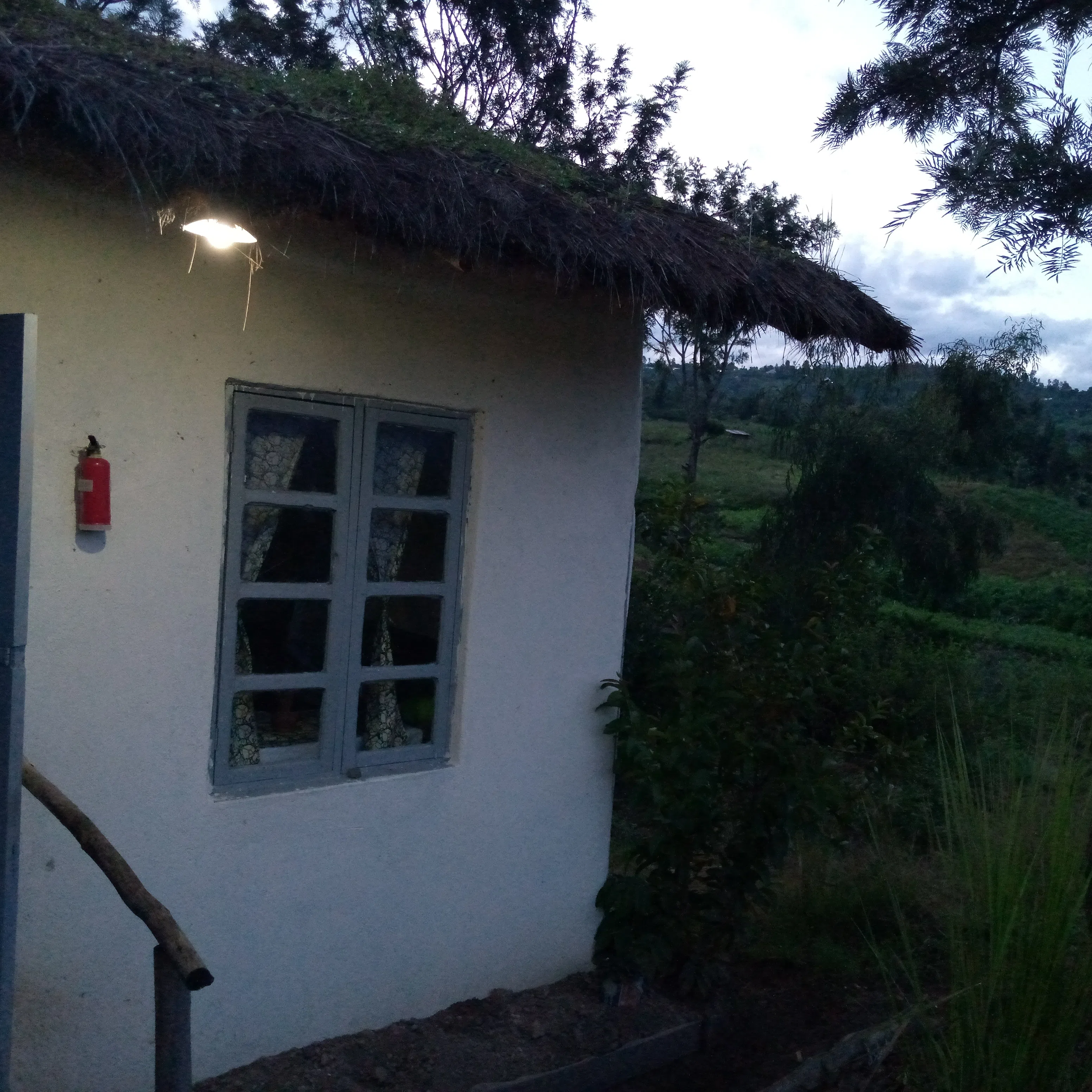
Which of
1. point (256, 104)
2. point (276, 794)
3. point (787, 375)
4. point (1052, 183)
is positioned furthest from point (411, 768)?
point (787, 375)

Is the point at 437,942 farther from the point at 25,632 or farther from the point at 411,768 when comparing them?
the point at 25,632

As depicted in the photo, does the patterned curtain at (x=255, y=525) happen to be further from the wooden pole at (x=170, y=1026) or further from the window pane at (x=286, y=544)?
Result: the wooden pole at (x=170, y=1026)

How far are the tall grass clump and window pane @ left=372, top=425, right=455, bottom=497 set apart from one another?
1943 millimetres

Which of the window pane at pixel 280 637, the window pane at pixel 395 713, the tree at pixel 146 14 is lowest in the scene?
the window pane at pixel 395 713

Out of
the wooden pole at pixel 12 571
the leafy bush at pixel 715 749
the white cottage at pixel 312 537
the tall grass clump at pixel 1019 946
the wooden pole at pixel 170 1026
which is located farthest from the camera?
the leafy bush at pixel 715 749

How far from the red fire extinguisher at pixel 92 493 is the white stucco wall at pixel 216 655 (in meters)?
0.04

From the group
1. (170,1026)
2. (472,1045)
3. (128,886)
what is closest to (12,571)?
(128,886)

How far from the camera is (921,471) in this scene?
37.3ft

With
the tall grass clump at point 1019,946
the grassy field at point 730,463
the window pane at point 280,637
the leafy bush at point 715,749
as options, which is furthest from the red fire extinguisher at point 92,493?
the grassy field at point 730,463

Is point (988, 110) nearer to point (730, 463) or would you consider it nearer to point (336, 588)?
point (336, 588)

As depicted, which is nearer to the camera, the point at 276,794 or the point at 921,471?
the point at 276,794

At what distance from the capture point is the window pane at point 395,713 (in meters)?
3.90

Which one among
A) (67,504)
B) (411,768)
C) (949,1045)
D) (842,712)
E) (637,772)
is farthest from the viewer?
(842,712)

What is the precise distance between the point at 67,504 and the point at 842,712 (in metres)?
6.14
